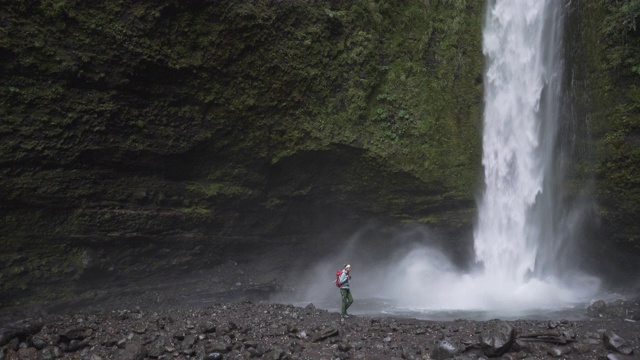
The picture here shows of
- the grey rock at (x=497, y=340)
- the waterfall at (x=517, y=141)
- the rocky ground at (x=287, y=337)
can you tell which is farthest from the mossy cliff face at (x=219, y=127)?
the grey rock at (x=497, y=340)

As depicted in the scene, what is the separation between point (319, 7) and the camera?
10.5 m

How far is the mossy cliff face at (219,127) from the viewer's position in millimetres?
8094

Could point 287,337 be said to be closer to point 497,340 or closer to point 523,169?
point 497,340

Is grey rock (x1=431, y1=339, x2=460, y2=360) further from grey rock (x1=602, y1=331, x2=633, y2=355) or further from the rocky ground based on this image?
grey rock (x1=602, y1=331, x2=633, y2=355)

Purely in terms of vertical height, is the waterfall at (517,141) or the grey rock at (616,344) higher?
the waterfall at (517,141)

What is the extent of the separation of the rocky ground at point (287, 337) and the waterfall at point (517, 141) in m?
3.69

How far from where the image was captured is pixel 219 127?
390 inches

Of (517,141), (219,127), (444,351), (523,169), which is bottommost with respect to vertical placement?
(444,351)


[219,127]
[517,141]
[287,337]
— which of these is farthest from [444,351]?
[517,141]

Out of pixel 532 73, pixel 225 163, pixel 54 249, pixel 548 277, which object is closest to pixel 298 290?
pixel 225 163

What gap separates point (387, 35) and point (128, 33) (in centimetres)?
643

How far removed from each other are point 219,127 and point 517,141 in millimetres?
8142

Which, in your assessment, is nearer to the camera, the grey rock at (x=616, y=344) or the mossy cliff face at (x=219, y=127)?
the grey rock at (x=616, y=344)

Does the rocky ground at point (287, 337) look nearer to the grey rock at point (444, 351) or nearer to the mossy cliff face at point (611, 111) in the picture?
the grey rock at point (444, 351)
